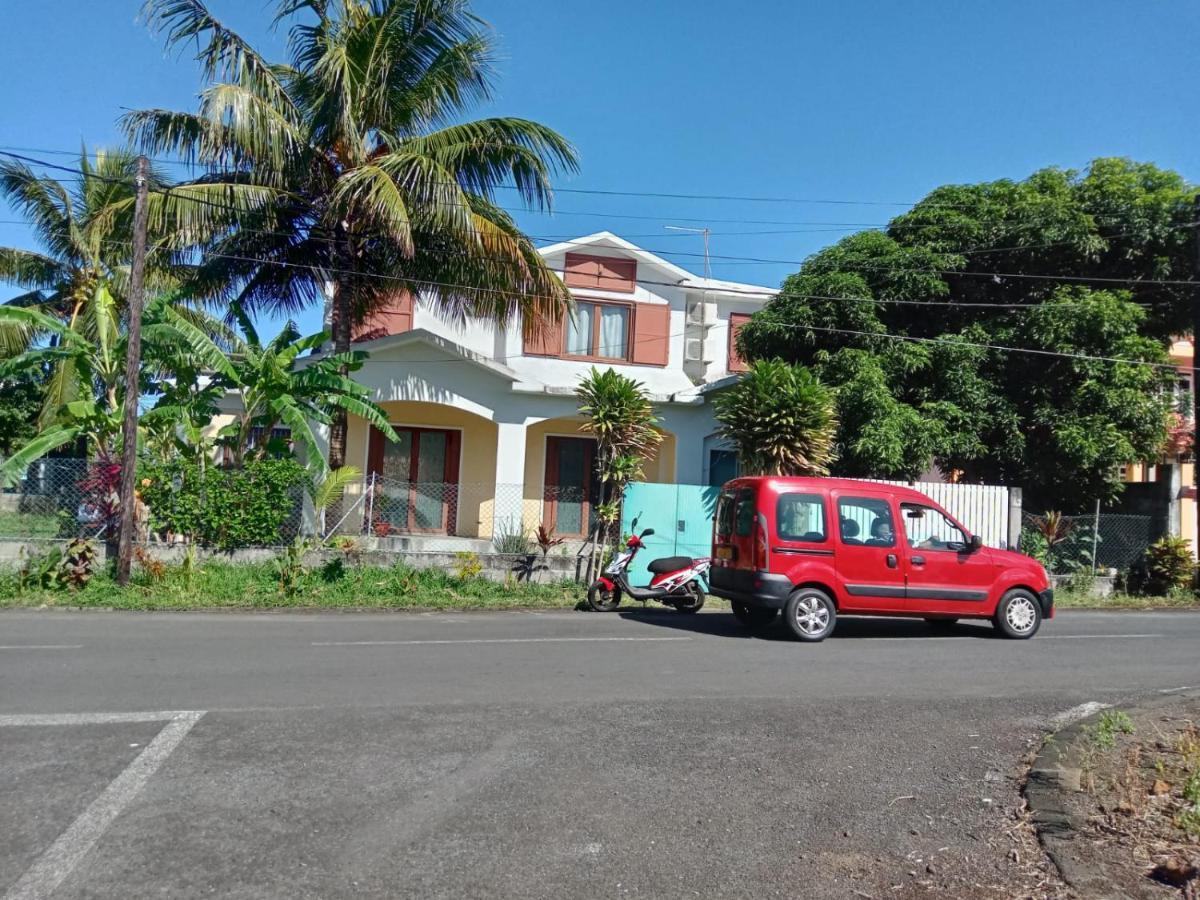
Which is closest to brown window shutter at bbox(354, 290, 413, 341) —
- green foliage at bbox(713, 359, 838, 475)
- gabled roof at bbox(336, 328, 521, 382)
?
gabled roof at bbox(336, 328, 521, 382)

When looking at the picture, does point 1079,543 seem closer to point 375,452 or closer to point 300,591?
point 300,591

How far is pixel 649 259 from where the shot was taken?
2223 cm

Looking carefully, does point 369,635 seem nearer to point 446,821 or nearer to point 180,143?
point 446,821

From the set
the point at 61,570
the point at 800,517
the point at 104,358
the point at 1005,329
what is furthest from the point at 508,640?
the point at 1005,329

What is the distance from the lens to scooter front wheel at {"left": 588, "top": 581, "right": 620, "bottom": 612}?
14062 mm

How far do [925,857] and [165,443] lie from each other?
15.5 meters

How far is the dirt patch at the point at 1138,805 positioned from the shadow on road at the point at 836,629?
485 cm

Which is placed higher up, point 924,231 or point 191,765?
point 924,231

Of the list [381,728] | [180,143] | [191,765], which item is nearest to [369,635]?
[381,728]

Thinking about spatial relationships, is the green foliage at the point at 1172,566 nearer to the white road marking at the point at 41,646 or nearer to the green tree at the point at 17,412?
the white road marking at the point at 41,646

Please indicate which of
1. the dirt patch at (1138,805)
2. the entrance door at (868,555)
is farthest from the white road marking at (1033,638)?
the dirt patch at (1138,805)

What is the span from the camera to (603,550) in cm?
1622

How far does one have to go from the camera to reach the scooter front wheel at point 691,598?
45.6 ft

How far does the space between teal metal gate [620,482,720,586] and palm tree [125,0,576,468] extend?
3970mm
